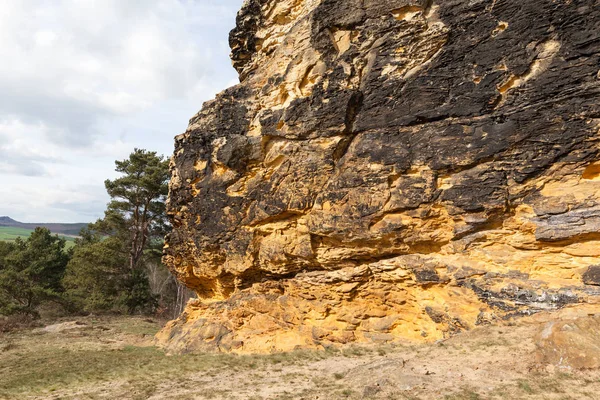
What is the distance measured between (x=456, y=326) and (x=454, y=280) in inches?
56.1

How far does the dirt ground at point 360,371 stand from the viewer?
795 cm

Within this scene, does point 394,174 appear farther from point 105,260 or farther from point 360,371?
point 105,260

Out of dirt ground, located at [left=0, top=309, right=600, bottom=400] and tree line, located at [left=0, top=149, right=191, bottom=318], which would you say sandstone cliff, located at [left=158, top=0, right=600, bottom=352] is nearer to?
dirt ground, located at [left=0, top=309, right=600, bottom=400]

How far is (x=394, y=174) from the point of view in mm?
12648

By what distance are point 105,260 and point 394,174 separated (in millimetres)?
23943

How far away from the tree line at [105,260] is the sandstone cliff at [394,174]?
12920 mm

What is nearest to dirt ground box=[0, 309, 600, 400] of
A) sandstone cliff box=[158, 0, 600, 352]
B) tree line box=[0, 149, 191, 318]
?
sandstone cliff box=[158, 0, 600, 352]

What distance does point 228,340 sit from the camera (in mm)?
14820

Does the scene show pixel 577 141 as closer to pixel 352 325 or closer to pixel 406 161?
pixel 406 161

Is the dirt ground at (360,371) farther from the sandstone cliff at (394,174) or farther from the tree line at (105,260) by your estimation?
the tree line at (105,260)

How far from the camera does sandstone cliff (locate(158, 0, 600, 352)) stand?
414 inches

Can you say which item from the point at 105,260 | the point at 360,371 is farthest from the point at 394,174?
the point at 105,260

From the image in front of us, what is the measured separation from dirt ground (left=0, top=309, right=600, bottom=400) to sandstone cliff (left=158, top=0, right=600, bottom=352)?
3.70 ft

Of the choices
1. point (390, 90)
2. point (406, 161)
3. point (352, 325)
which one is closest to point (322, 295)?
point (352, 325)
